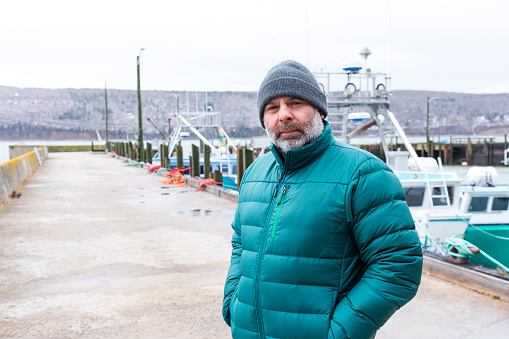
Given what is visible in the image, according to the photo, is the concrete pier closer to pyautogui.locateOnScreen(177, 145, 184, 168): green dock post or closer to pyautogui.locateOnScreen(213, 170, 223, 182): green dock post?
pyautogui.locateOnScreen(213, 170, 223, 182): green dock post

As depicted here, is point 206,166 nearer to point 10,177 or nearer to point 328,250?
point 10,177

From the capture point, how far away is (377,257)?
214cm

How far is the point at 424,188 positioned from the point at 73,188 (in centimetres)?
1089

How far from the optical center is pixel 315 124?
2383 millimetres

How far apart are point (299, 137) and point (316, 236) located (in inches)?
17.1

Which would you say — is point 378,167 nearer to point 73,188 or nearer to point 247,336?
point 247,336

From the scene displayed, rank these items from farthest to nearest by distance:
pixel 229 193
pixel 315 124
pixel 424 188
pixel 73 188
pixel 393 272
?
pixel 73 188 < pixel 229 193 < pixel 424 188 < pixel 315 124 < pixel 393 272

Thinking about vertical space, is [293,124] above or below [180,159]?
above

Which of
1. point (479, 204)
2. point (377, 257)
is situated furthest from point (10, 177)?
point (377, 257)

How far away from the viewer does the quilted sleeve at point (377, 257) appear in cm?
212

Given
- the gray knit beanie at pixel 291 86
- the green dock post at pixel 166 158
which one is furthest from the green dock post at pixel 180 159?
the gray knit beanie at pixel 291 86

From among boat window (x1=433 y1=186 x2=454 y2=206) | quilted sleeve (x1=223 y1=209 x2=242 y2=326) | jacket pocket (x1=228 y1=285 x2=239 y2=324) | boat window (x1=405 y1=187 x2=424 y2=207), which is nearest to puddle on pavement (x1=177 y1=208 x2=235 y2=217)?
boat window (x1=405 y1=187 x2=424 y2=207)

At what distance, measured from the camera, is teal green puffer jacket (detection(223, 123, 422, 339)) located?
7.00 feet

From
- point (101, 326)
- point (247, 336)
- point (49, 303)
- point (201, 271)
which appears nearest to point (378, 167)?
point (247, 336)
